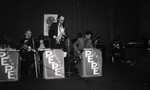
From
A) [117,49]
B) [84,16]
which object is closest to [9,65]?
[117,49]

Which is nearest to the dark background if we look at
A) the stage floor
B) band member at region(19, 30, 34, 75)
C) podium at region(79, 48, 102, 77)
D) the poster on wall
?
the poster on wall

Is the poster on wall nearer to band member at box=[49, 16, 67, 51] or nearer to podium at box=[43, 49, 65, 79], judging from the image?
band member at box=[49, 16, 67, 51]

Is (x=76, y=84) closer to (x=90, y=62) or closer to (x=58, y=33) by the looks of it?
(x=90, y=62)

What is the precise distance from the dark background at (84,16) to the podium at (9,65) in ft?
14.8

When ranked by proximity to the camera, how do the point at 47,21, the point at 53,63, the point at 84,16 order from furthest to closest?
1. the point at 84,16
2. the point at 47,21
3. the point at 53,63

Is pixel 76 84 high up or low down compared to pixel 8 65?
down

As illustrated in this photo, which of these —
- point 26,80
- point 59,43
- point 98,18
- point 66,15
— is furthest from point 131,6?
point 26,80

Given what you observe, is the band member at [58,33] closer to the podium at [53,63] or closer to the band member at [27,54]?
the podium at [53,63]

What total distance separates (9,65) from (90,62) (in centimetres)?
188

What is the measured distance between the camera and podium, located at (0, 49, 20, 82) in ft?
16.2

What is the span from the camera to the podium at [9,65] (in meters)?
4.95

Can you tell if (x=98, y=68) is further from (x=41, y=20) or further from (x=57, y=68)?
(x=41, y=20)

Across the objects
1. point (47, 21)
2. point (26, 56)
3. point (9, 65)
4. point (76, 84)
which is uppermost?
point (47, 21)

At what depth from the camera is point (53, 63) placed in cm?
523
